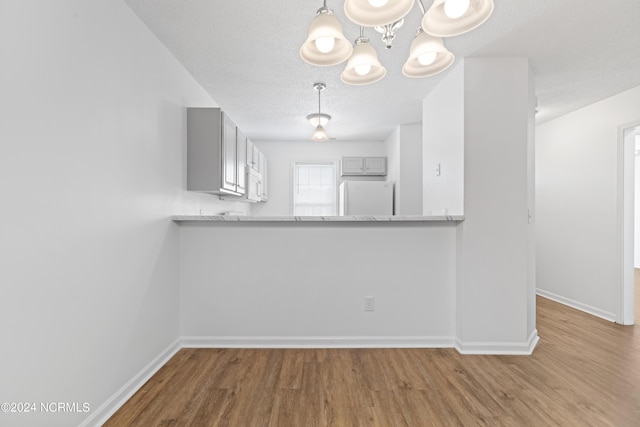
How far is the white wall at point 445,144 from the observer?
256 cm

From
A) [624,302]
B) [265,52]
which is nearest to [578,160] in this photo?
[624,302]

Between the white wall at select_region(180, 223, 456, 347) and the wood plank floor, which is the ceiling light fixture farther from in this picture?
the wood plank floor

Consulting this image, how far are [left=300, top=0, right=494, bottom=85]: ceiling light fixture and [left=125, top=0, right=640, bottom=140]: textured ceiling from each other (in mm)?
637

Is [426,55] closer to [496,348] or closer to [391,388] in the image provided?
[391,388]

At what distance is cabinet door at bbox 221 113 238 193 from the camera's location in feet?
9.07

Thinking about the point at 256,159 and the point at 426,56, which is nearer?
the point at 426,56

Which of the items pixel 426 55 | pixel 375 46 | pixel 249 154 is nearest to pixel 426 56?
pixel 426 55

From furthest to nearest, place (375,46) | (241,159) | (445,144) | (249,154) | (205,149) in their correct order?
(249,154), (241,159), (445,144), (205,149), (375,46)

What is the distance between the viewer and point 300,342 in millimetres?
2541

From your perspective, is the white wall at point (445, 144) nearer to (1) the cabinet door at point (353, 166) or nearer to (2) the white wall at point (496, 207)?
(2) the white wall at point (496, 207)

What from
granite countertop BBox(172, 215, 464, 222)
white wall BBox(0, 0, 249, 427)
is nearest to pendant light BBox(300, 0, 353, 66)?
white wall BBox(0, 0, 249, 427)

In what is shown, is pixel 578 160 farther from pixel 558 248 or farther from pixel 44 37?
pixel 44 37

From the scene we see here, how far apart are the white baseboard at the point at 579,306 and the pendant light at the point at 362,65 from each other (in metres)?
3.68

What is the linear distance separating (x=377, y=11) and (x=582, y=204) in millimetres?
3838
